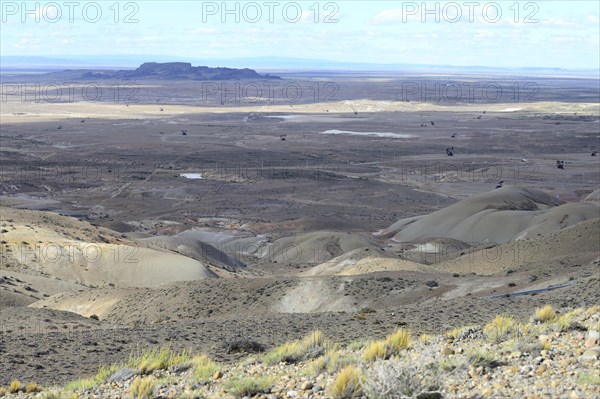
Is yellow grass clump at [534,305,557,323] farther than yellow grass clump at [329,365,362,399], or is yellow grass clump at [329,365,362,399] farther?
yellow grass clump at [534,305,557,323]

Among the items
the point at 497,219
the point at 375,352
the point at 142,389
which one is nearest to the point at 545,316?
the point at 375,352

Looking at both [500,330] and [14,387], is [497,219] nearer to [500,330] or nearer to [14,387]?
[500,330]

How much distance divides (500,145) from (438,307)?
84.3 meters

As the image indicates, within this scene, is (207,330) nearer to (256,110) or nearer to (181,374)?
(181,374)

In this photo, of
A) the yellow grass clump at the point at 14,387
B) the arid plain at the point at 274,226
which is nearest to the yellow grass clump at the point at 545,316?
the arid plain at the point at 274,226

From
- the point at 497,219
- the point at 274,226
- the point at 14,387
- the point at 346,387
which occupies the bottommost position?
the point at 274,226

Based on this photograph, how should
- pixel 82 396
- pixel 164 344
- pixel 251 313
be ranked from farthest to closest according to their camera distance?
pixel 251 313
pixel 164 344
pixel 82 396

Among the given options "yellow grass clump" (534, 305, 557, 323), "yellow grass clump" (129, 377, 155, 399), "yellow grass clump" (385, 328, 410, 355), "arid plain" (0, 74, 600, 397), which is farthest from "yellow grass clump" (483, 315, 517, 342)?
"yellow grass clump" (129, 377, 155, 399)

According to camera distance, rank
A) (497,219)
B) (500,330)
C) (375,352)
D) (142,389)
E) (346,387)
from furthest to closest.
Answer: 1. (497,219)
2. (500,330)
3. (375,352)
4. (142,389)
5. (346,387)

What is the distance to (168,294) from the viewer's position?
23.9 m

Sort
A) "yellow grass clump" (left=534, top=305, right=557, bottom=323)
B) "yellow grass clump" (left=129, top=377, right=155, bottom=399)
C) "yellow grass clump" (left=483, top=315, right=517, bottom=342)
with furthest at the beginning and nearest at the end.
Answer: "yellow grass clump" (left=534, top=305, right=557, bottom=323) < "yellow grass clump" (left=483, top=315, right=517, bottom=342) < "yellow grass clump" (left=129, top=377, right=155, bottom=399)

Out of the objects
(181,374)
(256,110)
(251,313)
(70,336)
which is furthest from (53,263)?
(256,110)

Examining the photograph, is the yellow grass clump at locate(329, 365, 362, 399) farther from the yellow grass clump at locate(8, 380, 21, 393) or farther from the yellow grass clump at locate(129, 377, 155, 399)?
the yellow grass clump at locate(8, 380, 21, 393)

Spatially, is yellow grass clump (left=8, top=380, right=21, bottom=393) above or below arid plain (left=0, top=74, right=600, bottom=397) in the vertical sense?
above
